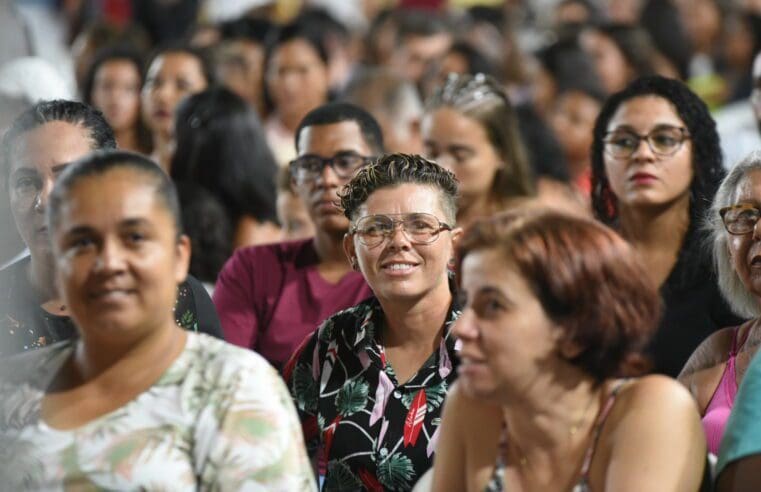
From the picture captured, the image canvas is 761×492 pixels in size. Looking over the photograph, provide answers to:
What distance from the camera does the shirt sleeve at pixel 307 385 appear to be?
9.62 feet

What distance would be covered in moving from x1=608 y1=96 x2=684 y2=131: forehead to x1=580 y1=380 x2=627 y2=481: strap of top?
1.67 metres

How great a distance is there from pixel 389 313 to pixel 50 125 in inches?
33.7

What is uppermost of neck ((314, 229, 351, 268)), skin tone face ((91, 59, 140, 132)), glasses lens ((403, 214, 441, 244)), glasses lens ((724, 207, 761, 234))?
skin tone face ((91, 59, 140, 132))

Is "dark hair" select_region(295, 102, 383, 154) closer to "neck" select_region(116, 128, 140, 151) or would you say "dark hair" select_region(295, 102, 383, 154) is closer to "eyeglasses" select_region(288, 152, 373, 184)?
"eyeglasses" select_region(288, 152, 373, 184)

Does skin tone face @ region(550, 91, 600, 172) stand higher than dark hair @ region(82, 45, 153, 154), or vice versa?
dark hair @ region(82, 45, 153, 154)

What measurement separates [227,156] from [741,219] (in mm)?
2369

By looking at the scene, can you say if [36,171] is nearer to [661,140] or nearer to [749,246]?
[749,246]

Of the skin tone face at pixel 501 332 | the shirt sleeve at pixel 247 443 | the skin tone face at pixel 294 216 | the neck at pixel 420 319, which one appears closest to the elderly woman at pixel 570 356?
the skin tone face at pixel 501 332

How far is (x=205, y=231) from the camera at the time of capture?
4508mm

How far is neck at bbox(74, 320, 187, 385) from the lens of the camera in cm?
210

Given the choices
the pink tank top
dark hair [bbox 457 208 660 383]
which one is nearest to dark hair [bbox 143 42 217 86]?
the pink tank top

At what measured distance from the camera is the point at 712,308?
3.53m

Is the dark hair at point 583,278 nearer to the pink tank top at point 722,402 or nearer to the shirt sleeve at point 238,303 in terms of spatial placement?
the pink tank top at point 722,402

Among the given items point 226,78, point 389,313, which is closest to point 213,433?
point 389,313
